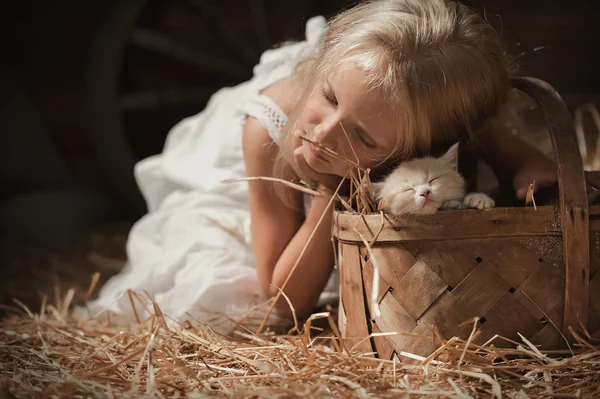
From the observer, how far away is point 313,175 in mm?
1222

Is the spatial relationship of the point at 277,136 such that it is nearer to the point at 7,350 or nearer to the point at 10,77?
the point at 7,350

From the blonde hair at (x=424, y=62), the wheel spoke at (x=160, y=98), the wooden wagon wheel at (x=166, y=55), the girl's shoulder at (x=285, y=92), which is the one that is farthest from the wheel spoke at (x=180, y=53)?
the blonde hair at (x=424, y=62)

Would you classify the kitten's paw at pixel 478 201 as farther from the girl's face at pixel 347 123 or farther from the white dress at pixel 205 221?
the white dress at pixel 205 221

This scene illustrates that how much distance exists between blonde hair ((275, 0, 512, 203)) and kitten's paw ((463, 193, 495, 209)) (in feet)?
0.51

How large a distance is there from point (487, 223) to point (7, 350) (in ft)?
2.92

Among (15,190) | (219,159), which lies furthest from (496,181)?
(15,190)

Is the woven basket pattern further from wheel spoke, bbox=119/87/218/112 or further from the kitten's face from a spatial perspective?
wheel spoke, bbox=119/87/218/112

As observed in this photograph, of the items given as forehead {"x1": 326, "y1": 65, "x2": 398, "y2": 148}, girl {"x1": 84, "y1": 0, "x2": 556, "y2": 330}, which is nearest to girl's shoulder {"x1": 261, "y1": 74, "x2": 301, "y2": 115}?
girl {"x1": 84, "y1": 0, "x2": 556, "y2": 330}

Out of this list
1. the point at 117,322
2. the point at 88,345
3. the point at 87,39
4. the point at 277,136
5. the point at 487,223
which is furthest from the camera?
the point at 87,39

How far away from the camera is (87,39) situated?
3088mm

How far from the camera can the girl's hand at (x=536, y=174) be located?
1.18 metres

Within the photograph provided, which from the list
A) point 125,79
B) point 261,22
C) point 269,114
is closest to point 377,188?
point 269,114

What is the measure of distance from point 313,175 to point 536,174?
43cm

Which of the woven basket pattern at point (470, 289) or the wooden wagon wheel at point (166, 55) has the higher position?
the wooden wagon wheel at point (166, 55)
